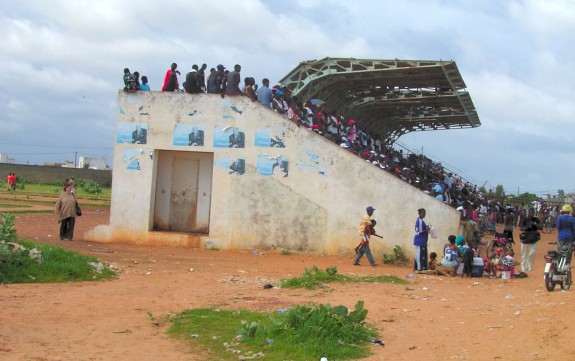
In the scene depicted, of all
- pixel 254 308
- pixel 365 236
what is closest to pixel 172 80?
pixel 365 236

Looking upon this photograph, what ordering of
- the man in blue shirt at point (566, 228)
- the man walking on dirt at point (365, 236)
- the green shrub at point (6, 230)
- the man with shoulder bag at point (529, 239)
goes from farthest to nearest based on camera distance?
the man walking on dirt at point (365, 236) < the man with shoulder bag at point (529, 239) < the man in blue shirt at point (566, 228) < the green shrub at point (6, 230)

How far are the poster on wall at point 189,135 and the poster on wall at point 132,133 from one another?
895 mm

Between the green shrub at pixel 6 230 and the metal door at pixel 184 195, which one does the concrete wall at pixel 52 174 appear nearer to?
the metal door at pixel 184 195

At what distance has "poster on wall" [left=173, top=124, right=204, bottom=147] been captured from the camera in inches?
736

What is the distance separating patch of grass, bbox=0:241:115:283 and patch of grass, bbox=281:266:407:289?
353 centimetres

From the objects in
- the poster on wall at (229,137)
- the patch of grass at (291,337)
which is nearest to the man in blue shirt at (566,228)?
the patch of grass at (291,337)

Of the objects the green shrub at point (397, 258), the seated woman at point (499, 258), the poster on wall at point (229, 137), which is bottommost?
the green shrub at point (397, 258)

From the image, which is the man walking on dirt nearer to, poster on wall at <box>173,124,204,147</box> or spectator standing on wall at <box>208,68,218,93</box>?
poster on wall at <box>173,124,204,147</box>

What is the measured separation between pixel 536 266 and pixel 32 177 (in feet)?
171

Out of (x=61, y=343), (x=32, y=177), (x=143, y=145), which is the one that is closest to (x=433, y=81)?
(x=143, y=145)

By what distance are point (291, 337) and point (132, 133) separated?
12.5 m

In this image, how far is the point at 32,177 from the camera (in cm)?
6109

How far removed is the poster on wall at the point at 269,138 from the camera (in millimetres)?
18219

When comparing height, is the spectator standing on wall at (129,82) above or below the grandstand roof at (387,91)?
below
